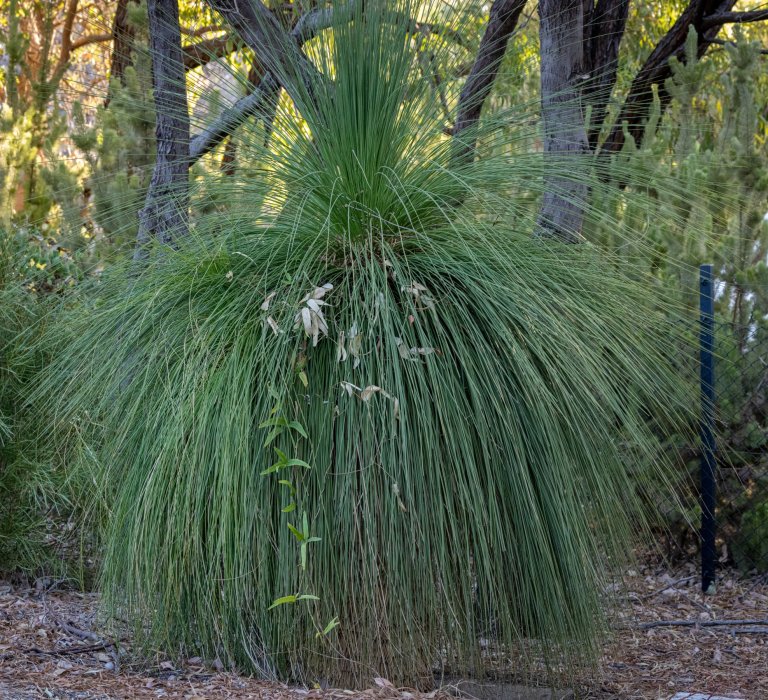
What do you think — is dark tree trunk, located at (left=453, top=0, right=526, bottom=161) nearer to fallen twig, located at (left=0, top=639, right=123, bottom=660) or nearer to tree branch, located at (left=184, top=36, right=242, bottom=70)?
tree branch, located at (left=184, top=36, right=242, bottom=70)

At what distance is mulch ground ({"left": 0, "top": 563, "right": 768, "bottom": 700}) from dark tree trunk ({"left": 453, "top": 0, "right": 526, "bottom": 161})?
154 centimetres

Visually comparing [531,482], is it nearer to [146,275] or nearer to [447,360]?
[447,360]

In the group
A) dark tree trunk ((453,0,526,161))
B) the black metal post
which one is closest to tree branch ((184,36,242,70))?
dark tree trunk ((453,0,526,161))

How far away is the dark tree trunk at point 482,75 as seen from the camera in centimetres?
288

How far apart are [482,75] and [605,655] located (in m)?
2.21

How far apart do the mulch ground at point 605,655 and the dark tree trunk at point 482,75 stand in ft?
5.05

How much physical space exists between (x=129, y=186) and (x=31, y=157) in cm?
306

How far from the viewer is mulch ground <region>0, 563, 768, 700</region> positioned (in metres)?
2.25

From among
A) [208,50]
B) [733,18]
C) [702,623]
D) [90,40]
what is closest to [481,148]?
[208,50]

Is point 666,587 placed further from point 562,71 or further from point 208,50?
point 208,50

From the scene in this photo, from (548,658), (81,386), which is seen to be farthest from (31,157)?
(548,658)

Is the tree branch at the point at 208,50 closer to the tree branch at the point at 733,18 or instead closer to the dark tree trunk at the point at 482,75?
the dark tree trunk at the point at 482,75

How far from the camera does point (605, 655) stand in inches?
121

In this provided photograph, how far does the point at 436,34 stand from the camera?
2.93 metres
